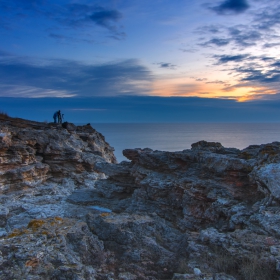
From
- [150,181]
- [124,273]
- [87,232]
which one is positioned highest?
[150,181]

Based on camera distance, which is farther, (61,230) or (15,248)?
(61,230)

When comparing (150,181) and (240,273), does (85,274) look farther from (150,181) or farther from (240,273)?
(150,181)

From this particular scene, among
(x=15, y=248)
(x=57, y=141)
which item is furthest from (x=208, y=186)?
(x=57, y=141)

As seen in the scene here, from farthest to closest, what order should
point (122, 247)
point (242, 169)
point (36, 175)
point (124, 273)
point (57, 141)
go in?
point (57, 141), point (36, 175), point (242, 169), point (122, 247), point (124, 273)

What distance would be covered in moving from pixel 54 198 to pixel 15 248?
13314 mm

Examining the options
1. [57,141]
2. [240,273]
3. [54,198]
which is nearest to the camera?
[240,273]

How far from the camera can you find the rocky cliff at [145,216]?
924cm

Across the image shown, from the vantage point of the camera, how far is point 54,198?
2248 cm

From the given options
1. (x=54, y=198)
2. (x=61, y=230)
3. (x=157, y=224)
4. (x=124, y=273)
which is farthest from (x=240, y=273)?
(x=54, y=198)

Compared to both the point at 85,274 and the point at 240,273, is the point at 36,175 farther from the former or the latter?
the point at 240,273

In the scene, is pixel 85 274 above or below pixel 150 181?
below

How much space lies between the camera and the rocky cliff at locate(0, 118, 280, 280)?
924cm

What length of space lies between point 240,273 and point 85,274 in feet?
15.9

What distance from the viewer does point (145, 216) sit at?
44.9 feet
